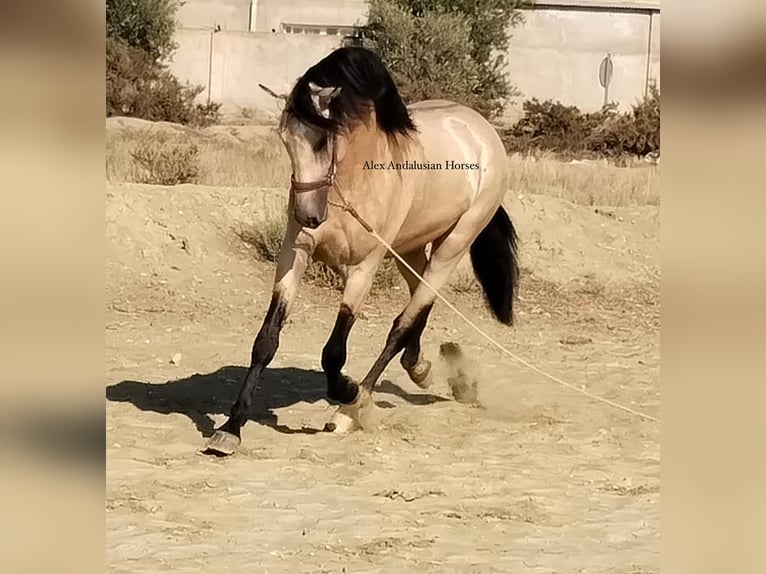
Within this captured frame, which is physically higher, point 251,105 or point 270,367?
point 251,105

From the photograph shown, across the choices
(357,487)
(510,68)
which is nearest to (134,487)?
(357,487)

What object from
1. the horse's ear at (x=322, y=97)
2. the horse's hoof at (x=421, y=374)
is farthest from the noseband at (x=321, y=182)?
the horse's hoof at (x=421, y=374)

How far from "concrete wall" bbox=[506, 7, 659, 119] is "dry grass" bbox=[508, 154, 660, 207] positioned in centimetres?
42

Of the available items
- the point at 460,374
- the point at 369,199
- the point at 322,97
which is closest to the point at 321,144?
the point at 322,97

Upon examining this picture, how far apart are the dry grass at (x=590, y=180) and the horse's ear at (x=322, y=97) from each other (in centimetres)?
181

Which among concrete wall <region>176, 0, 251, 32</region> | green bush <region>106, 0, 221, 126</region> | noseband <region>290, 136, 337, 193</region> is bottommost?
noseband <region>290, 136, 337, 193</region>

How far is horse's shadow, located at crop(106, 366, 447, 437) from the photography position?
4.34 m

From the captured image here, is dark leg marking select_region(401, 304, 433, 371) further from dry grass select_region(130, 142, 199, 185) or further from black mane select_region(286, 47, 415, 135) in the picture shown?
dry grass select_region(130, 142, 199, 185)

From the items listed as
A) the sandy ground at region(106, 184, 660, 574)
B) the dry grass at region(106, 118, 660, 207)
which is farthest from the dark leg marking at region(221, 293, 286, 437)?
the dry grass at region(106, 118, 660, 207)

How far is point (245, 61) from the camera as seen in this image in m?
4.97
